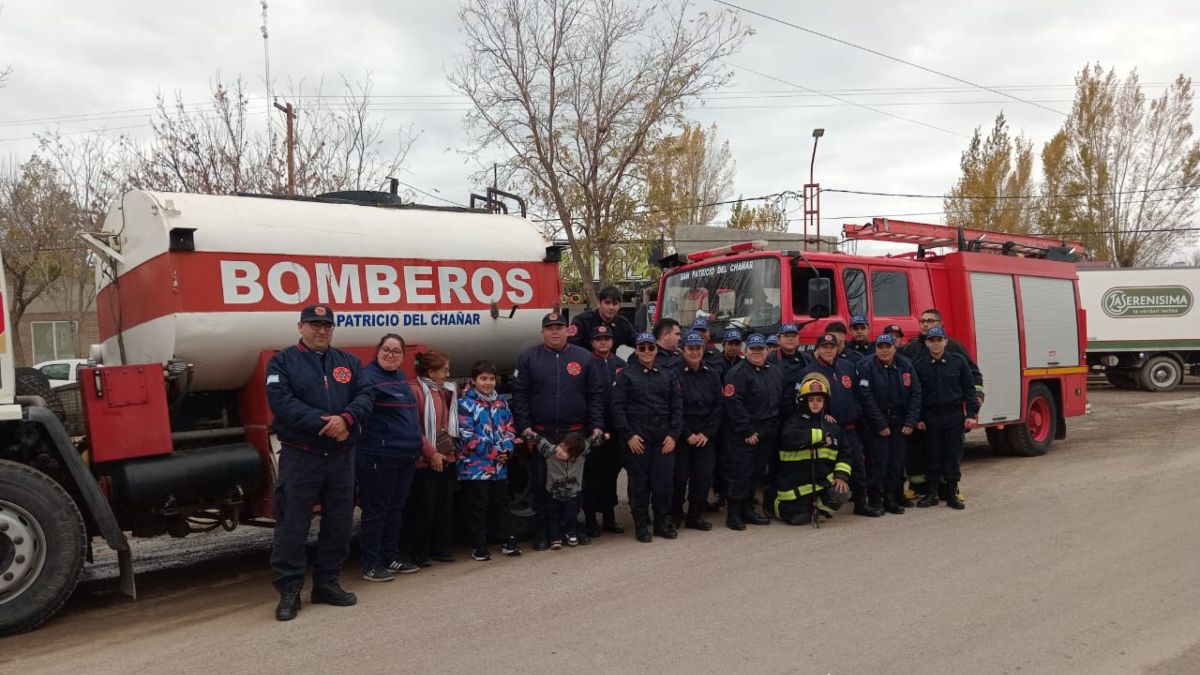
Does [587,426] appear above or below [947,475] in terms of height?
above

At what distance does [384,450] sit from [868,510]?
4.65 m

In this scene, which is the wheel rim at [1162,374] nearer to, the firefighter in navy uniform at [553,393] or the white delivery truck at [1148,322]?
the white delivery truck at [1148,322]

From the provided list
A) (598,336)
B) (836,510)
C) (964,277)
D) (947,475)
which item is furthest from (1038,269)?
(598,336)

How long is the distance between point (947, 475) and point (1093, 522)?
1311mm

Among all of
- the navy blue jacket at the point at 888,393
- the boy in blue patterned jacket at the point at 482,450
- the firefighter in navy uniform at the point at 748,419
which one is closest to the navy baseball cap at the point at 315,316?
the boy in blue patterned jacket at the point at 482,450

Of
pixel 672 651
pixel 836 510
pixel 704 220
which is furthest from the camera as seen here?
pixel 704 220

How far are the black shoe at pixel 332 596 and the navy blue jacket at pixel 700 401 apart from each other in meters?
3.13

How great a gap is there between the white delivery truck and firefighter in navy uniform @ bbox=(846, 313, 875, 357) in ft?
53.4

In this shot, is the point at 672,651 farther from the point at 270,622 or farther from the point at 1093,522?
the point at 1093,522

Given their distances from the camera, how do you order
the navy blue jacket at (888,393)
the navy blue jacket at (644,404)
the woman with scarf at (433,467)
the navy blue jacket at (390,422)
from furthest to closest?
the navy blue jacket at (888,393) → the navy blue jacket at (644,404) → the woman with scarf at (433,467) → the navy blue jacket at (390,422)

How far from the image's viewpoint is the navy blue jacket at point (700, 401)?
23.7 feet

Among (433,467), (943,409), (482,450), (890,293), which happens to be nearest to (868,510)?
(943,409)

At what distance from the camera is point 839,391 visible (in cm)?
780

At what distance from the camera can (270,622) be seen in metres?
5.05
